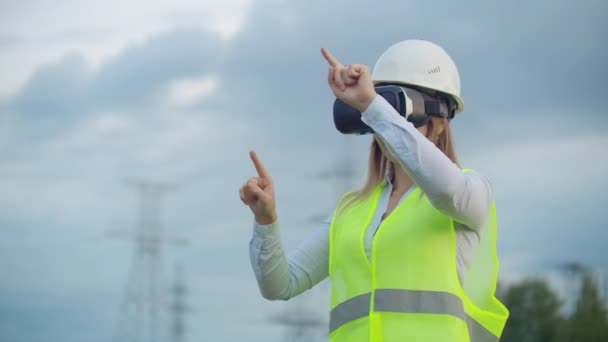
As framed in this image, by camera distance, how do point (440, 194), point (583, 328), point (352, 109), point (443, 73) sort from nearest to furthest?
1. point (440, 194)
2. point (352, 109)
3. point (443, 73)
4. point (583, 328)

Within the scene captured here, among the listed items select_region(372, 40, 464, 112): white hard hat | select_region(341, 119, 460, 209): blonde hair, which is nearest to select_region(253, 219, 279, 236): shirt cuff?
select_region(341, 119, 460, 209): blonde hair

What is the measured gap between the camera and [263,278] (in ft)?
16.8

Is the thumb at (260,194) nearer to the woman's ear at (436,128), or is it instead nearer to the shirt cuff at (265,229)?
the shirt cuff at (265,229)

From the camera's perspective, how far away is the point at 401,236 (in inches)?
186

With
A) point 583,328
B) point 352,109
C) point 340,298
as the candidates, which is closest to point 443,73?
point 352,109

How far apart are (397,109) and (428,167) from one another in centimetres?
42

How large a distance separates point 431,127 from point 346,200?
1.77 ft

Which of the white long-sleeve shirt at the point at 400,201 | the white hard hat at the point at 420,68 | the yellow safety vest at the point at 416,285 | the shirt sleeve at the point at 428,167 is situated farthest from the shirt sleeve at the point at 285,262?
the shirt sleeve at the point at 428,167

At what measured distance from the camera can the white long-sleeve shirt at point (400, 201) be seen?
14.4 ft

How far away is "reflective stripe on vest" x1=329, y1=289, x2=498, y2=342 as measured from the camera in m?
4.63

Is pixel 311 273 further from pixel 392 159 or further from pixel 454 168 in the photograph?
pixel 454 168

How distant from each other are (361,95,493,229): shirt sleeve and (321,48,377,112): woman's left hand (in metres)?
0.03

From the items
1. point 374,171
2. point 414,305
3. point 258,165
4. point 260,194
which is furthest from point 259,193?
point 414,305

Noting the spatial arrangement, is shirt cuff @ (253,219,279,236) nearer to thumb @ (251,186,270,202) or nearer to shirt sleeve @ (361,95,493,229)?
thumb @ (251,186,270,202)
